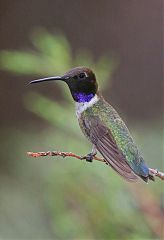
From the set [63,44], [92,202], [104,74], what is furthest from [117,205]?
[104,74]

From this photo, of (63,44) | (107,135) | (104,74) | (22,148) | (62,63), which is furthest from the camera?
(22,148)

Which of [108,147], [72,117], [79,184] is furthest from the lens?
[79,184]

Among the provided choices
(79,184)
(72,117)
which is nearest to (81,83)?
(72,117)

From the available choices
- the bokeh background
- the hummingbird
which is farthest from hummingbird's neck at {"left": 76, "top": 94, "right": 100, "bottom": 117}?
the bokeh background

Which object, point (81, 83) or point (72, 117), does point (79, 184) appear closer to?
point (72, 117)

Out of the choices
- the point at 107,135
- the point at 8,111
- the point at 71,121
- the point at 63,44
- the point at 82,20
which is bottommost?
the point at 107,135

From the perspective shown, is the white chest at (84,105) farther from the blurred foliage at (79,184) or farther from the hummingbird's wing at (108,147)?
the blurred foliage at (79,184)

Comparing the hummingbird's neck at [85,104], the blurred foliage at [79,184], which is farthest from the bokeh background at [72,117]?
the hummingbird's neck at [85,104]

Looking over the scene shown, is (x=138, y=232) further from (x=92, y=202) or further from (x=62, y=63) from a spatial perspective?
(x=62, y=63)

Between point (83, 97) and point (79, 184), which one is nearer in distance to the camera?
point (83, 97)
